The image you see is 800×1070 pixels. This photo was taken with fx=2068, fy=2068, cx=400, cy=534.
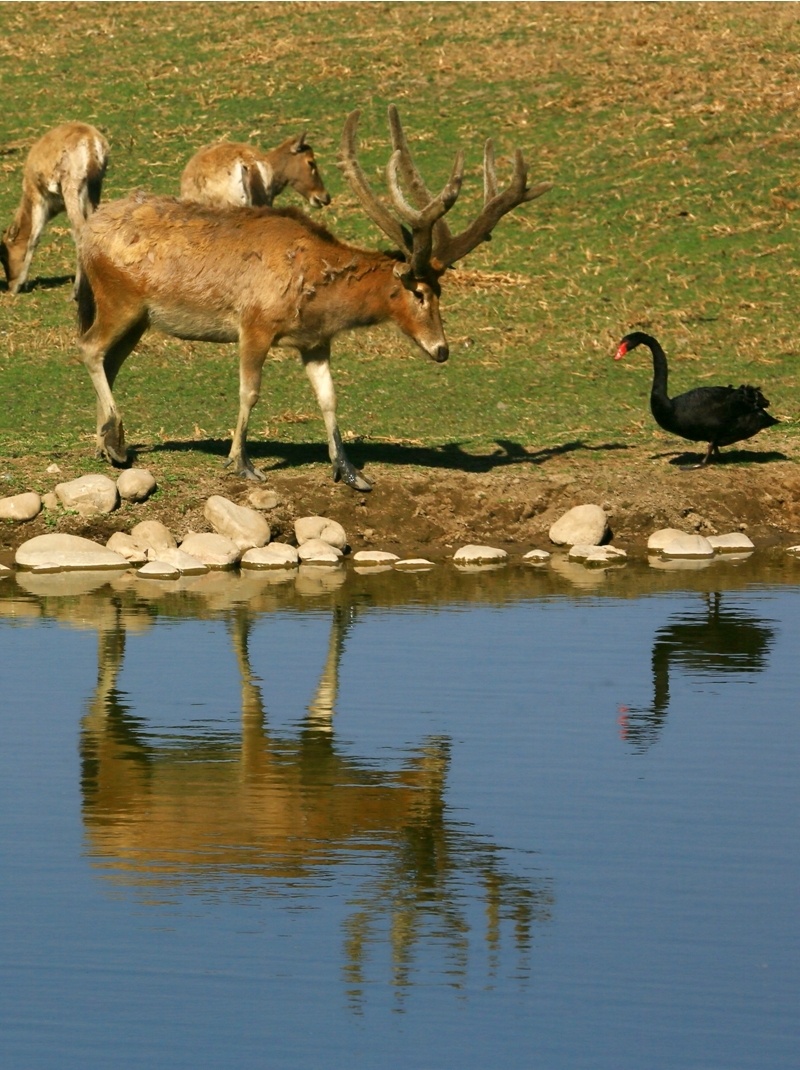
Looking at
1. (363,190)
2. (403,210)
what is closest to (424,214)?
(403,210)

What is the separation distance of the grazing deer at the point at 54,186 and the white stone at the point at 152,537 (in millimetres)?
9175

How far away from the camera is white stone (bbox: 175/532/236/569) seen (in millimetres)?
14711

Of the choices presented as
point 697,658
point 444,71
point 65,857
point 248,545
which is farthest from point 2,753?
point 444,71

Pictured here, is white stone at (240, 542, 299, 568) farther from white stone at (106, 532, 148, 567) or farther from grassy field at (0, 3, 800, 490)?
grassy field at (0, 3, 800, 490)

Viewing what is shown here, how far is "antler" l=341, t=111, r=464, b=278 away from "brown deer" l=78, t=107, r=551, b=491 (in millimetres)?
13

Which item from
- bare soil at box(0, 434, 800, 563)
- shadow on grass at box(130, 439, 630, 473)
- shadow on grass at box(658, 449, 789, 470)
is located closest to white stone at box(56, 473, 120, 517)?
bare soil at box(0, 434, 800, 563)

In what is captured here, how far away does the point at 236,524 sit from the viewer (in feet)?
49.4

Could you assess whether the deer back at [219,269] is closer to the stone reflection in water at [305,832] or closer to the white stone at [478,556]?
the white stone at [478,556]

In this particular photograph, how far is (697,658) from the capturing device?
12000 millimetres

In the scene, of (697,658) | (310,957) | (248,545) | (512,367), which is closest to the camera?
(310,957)

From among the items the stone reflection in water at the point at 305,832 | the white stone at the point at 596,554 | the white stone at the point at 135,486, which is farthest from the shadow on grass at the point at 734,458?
the stone reflection in water at the point at 305,832

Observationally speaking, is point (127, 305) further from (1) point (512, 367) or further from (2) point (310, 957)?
(2) point (310, 957)

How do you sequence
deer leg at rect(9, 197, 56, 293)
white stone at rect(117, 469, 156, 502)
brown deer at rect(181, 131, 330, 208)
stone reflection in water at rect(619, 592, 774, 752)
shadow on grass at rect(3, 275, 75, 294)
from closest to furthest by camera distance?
stone reflection in water at rect(619, 592, 774, 752), white stone at rect(117, 469, 156, 502), brown deer at rect(181, 131, 330, 208), deer leg at rect(9, 197, 56, 293), shadow on grass at rect(3, 275, 75, 294)

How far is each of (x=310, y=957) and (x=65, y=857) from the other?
4.81 ft
